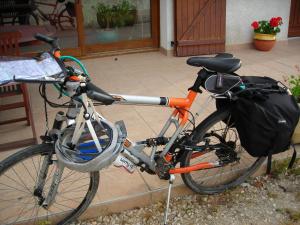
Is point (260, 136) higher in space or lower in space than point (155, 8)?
lower

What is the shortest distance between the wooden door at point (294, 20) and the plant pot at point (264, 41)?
1104 mm

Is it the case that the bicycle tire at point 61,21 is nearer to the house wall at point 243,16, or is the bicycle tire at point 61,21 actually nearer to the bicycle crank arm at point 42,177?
the house wall at point 243,16

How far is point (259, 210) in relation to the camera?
8.98 ft

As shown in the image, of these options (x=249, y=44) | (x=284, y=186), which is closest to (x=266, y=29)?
(x=249, y=44)

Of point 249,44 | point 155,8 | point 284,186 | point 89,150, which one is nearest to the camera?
point 89,150

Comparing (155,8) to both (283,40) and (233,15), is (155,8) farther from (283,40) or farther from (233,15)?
(283,40)

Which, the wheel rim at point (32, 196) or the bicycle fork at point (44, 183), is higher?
the bicycle fork at point (44, 183)

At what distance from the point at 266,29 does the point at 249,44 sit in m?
0.44

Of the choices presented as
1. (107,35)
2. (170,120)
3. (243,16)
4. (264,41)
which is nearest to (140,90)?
(107,35)

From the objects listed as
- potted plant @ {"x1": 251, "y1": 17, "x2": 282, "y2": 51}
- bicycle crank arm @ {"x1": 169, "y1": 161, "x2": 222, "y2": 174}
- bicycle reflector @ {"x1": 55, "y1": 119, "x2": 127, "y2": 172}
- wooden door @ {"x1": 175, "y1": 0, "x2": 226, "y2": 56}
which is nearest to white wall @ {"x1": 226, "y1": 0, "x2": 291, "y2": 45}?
potted plant @ {"x1": 251, "y1": 17, "x2": 282, "y2": 51}

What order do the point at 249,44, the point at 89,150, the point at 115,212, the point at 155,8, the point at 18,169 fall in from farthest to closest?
1. the point at 249,44
2. the point at 155,8
3. the point at 115,212
4. the point at 18,169
5. the point at 89,150

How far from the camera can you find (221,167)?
292 cm

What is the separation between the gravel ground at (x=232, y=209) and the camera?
103 inches

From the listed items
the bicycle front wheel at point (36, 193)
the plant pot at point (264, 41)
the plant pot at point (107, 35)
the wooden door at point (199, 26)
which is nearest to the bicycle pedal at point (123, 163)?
the bicycle front wheel at point (36, 193)
